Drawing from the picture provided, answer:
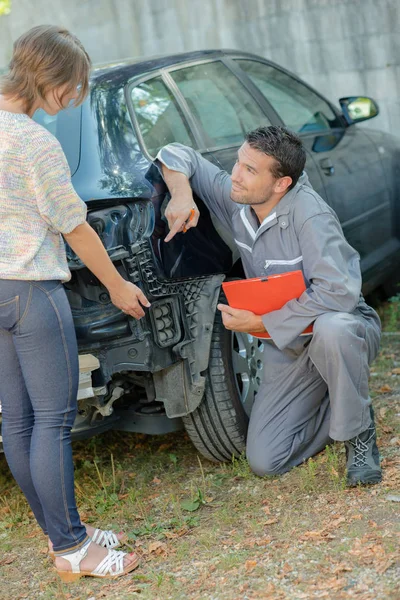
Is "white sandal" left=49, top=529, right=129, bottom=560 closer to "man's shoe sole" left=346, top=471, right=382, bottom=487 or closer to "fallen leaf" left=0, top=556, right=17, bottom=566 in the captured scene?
"fallen leaf" left=0, top=556, right=17, bottom=566

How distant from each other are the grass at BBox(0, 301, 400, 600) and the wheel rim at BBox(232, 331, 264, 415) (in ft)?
0.94

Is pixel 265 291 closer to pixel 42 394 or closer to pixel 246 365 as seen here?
pixel 246 365

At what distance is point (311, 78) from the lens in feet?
23.7

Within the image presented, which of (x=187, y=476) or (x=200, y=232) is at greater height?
(x=200, y=232)

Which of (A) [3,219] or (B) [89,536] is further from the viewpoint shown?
(B) [89,536]

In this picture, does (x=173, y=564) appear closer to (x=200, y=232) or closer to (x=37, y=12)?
(x=200, y=232)

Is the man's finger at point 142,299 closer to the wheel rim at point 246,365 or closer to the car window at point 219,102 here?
the wheel rim at point 246,365

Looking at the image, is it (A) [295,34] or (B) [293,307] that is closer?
(B) [293,307]

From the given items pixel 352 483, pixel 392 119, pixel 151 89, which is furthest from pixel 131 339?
pixel 392 119

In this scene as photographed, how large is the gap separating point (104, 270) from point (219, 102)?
5.97 ft

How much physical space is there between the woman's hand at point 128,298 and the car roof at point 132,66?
45.6 inches

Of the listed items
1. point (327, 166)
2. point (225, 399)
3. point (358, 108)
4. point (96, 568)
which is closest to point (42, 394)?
point (96, 568)

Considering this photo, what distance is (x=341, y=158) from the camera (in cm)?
499

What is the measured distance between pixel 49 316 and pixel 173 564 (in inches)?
40.3
